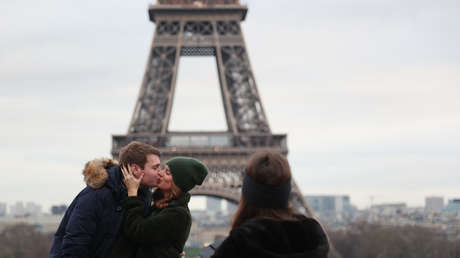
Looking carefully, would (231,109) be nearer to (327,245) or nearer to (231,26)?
(231,26)

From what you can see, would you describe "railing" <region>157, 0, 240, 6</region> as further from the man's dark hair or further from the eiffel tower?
the man's dark hair

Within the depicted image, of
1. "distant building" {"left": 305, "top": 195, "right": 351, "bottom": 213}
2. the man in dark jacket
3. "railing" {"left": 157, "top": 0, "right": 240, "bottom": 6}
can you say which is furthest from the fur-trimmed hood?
"distant building" {"left": 305, "top": 195, "right": 351, "bottom": 213}

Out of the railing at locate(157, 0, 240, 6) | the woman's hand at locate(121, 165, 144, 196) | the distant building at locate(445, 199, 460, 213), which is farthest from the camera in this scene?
Result: the distant building at locate(445, 199, 460, 213)

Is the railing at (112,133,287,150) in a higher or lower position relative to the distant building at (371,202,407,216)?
higher

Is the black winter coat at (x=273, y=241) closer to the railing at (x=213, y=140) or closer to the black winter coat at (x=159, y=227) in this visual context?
the black winter coat at (x=159, y=227)

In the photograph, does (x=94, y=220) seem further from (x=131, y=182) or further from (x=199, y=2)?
(x=199, y=2)

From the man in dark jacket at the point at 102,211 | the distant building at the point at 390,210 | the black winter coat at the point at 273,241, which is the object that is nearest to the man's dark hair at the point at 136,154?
the man in dark jacket at the point at 102,211

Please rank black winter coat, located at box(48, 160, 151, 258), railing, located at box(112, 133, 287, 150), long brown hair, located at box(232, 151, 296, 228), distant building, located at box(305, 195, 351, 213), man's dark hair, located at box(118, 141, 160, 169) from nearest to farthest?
A: long brown hair, located at box(232, 151, 296, 228)
black winter coat, located at box(48, 160, 151, 258)
man's dark hair, located at box(118, 141, 160, 169)
railing, located at box(112, 133, 287, 150)
distant building, located at box(305, 195, 351, 213)

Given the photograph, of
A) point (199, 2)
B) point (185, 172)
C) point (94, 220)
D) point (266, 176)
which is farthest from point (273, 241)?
point (199, 2)
